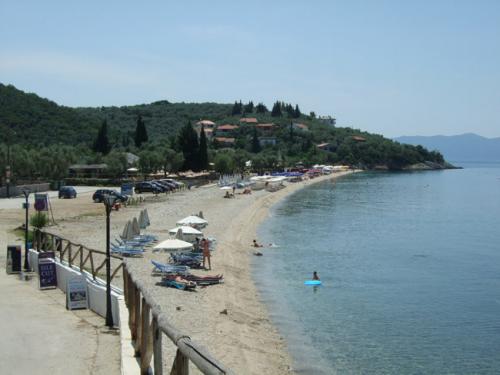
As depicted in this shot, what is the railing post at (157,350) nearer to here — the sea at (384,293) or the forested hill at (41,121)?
the sea at (384,293)

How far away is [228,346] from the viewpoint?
1723 cm

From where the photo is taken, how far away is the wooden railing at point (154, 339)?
5652 mm

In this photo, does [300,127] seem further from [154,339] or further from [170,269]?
[154,339]

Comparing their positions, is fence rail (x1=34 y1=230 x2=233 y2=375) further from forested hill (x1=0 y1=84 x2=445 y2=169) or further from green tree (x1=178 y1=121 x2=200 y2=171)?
green tree (x1=178 y1=121 x2=200 y2=171)

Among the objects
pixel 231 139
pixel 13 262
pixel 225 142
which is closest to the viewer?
→ pixel 13 262

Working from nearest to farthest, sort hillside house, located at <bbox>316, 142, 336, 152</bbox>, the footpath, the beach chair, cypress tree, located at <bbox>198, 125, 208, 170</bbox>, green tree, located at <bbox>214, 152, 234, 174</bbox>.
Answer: the footpath, the beach chair, cypress tree, located at <bbox>198, 125, 208, 170</bbox>, green tree, located at <bbox>214, 152, 234, 174</bbox>, hillside house, located at <bbox>316, 142, 336, 152</bbox>

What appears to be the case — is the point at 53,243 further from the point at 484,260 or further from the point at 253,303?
the point at 484,260

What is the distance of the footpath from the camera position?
397 inches

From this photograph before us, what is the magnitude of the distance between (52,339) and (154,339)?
4353mm

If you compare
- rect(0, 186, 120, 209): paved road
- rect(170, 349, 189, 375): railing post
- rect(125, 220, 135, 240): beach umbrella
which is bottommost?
rect(0, 186, 120, 209): paved road

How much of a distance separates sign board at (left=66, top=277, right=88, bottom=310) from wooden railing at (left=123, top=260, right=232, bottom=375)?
6.01 feet

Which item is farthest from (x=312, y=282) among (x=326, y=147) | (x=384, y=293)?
(x=326, y=147)

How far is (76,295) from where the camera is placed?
566 inches

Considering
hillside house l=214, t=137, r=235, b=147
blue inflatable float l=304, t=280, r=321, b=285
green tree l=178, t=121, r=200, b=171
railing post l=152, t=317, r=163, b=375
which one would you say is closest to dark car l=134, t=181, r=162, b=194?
green tree l=178, t=121, r=200, b=171
